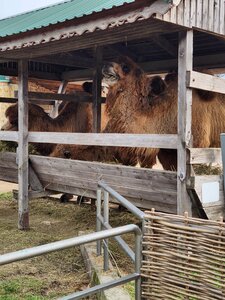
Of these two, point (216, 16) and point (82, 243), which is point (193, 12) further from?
point (82, 243)

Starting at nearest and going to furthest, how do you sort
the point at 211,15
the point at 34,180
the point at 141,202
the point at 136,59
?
the point at 211,15
the point at 141,202
the point at 34,180
the point at 136,59

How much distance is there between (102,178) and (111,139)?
2.20 feet

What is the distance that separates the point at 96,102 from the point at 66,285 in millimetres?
3717

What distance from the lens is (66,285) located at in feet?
15.1

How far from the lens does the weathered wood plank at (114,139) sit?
4.58 metres

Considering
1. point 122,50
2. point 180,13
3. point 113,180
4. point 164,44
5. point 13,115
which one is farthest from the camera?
point 13,115

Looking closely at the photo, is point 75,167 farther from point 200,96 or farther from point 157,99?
point 200,96

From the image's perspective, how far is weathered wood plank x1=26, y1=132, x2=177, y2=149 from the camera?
4.58 m

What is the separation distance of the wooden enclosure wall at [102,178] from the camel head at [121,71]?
1.28 metres

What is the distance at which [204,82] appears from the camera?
14.7 ft

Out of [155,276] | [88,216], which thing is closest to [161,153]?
[88,216]

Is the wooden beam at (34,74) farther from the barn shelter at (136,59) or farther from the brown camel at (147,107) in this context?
the brown camel at (147,107)

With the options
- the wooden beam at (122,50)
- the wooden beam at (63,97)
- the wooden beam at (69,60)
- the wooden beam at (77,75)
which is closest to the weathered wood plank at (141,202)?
the wooden beam at (63,97)

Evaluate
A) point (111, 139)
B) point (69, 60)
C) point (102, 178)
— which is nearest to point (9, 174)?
point (69, 60)
